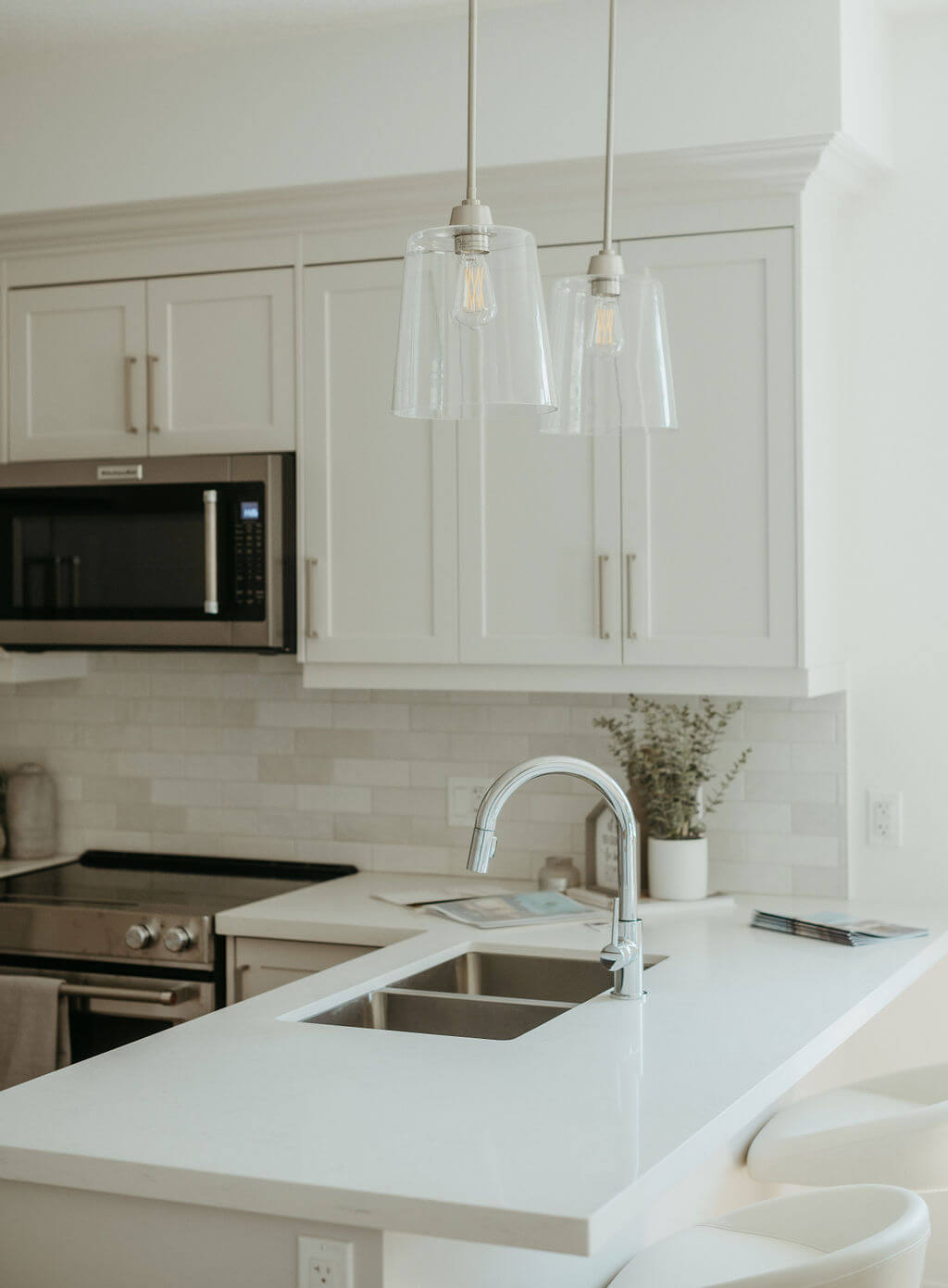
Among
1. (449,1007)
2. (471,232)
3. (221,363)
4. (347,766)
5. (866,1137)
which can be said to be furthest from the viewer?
(347,766)

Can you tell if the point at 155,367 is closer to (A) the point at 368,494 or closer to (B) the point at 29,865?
(A) the point at 368,494

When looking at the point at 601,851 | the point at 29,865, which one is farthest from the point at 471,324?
the point at 29,865

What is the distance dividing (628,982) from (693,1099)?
1.72ft

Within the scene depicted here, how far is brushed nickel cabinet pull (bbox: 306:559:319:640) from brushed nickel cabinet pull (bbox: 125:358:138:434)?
547mm

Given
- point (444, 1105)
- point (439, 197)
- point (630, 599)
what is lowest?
point (444, 1105)

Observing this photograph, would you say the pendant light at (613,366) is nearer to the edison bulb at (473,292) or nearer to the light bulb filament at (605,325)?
the light bulb filament at (605,325)

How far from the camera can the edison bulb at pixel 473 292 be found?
5.10ft

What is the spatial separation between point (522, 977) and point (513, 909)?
0.26 m

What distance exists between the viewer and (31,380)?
11.7 feet

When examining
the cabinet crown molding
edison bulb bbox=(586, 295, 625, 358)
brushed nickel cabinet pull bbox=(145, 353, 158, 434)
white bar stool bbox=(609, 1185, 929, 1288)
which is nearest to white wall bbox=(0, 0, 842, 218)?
the cabinet crown molding

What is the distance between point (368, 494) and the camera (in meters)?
3.30

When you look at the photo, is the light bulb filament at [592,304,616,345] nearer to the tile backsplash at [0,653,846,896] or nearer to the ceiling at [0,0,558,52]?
the ceiling at [0,0,558,52]

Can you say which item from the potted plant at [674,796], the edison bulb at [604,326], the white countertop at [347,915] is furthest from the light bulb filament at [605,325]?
the potted plant at [674,796]

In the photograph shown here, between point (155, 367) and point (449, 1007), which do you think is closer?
point (449, 1007)
